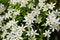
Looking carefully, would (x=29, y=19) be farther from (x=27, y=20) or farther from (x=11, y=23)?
(x=11, y=23)

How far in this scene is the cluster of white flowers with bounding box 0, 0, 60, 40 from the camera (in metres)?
1.46

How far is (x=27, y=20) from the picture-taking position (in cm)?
148

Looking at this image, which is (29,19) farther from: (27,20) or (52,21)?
(52,21)

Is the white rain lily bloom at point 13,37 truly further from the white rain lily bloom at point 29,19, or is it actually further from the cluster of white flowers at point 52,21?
the cluster of white flowers at point 52,21

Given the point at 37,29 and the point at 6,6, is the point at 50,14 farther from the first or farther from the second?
the point at 6,6

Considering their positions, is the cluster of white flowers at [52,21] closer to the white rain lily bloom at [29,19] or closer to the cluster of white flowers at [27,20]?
the cluster of white flowers at [27,20]

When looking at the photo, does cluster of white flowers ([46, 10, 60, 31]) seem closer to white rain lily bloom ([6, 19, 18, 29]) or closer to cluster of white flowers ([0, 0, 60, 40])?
cluster of white flowers ([0, 0, 60, 40])

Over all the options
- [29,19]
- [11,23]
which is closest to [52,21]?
[29,19]

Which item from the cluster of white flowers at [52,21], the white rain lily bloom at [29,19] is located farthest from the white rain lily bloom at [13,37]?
the cluster of white flowers at [52,21]

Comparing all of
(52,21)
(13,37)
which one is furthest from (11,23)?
(52,21)

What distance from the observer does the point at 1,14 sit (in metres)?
1.60

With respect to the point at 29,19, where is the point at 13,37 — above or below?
below

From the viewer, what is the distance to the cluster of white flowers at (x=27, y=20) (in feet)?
4.81

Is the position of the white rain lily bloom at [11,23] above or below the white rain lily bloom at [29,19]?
below
